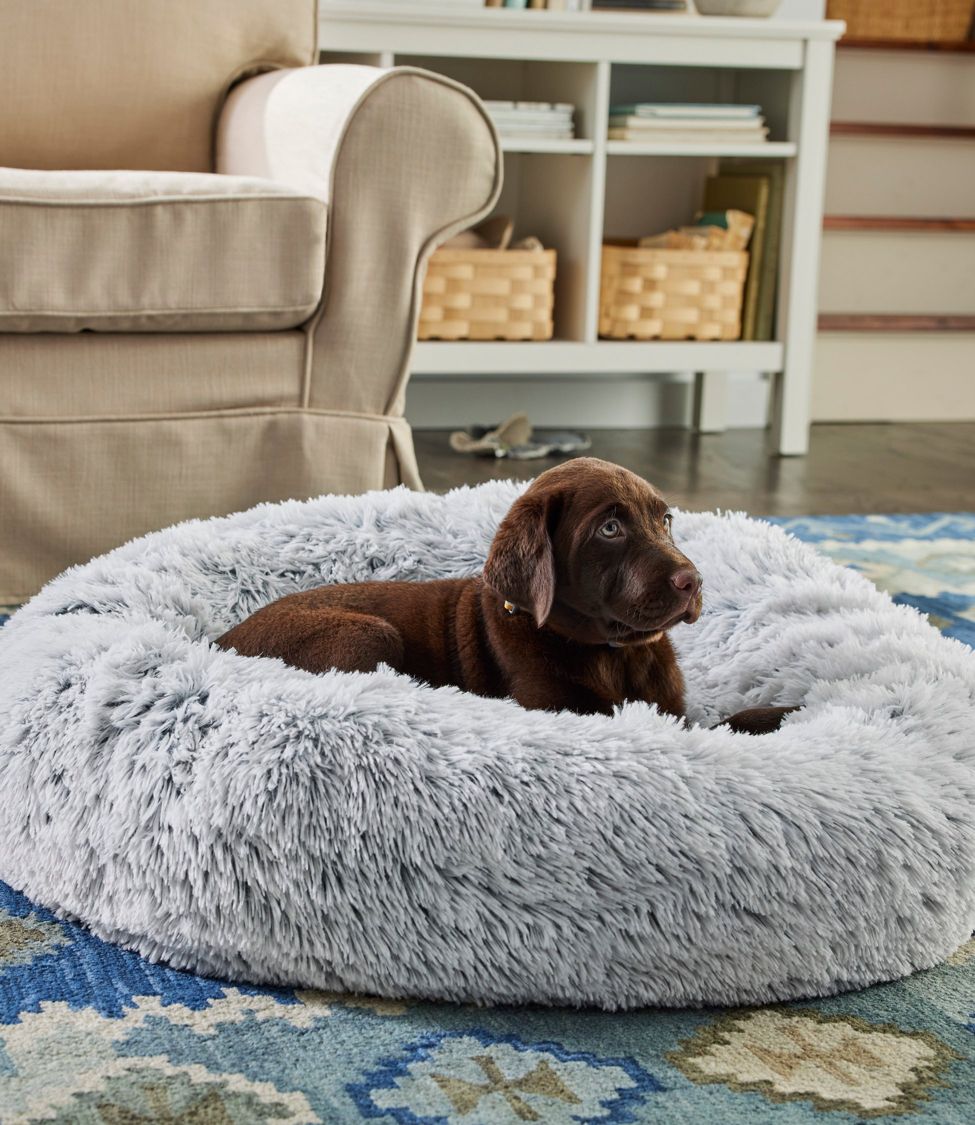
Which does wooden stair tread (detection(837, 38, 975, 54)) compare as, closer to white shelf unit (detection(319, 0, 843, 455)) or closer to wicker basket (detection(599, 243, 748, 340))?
white shelf unit (detection(319, 0, 843, 455))

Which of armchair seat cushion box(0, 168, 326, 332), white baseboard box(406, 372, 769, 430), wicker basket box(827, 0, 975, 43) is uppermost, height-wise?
wicker basket box(827, 0, 975, 43)

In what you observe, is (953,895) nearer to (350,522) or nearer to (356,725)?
(356,725)

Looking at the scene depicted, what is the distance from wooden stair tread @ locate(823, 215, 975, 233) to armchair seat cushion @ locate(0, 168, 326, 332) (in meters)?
2.57

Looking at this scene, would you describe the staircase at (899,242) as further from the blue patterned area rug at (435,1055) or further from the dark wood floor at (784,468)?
the blue patterned area rug at (435,1055)

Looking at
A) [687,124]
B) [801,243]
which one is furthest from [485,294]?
[801,243]

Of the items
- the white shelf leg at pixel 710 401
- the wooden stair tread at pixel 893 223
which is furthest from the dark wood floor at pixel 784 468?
the wooden stair tread at pixel 893 223

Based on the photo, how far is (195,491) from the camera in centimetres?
224

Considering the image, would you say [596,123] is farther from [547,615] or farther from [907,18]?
[547,615]

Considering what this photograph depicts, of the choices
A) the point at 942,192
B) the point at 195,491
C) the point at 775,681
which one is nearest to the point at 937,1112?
Result: the point at 775,681

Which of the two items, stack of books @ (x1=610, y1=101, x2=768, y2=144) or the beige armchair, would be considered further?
stack of books @ (x1=610, y1=101, x2=768, y2=144)

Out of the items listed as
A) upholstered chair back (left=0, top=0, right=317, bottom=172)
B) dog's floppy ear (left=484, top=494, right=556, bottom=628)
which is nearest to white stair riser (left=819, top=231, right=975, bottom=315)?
upholstered chair back (left=0, top=0, right=317, bottom=172)

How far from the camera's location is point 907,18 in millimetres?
4324

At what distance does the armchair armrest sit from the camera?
2.21 m

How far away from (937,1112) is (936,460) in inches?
117
